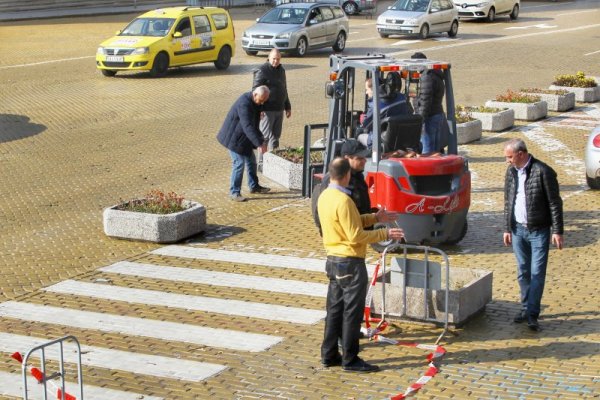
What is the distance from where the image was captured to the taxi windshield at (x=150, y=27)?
3033 cm

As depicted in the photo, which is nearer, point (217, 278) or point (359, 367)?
point (359, 367)

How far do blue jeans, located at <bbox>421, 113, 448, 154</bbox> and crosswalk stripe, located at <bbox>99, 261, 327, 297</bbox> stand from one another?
3198 mm

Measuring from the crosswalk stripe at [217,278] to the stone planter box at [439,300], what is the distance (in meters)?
1.20

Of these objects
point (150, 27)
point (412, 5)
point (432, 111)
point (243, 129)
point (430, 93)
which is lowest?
point (412, 5)

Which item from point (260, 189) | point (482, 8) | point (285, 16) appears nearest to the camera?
point (260, 189)

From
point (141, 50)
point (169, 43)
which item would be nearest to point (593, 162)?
point (141, 50)

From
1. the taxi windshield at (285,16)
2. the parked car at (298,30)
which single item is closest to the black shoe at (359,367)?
the parked car at (298,30)

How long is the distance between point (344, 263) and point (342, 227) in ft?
0.97

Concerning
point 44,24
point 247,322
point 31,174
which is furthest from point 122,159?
point 44,24

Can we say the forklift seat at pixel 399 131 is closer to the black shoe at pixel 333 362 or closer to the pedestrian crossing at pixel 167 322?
the pedestrian crossing at pixel 167 322

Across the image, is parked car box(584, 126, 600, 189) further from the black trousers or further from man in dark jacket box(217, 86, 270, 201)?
the black trousers

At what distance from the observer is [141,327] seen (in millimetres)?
11125

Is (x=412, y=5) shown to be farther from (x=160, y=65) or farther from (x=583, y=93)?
(x=583, y=93)

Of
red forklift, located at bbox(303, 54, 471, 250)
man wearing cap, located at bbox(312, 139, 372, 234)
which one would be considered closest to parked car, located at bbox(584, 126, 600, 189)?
red forklift, located at bbox(303, 54, 471, 250)
